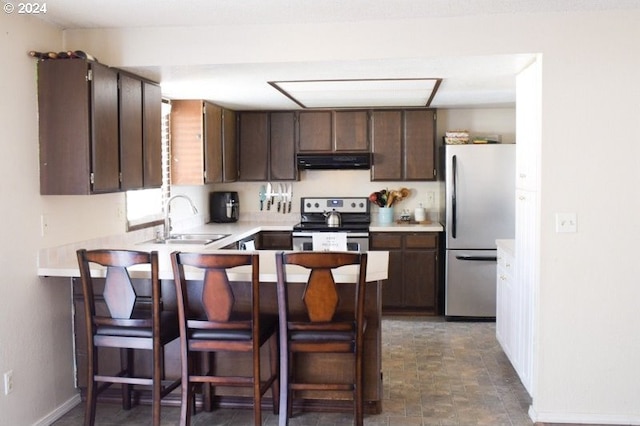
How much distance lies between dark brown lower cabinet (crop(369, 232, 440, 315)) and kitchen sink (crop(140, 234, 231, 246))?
173 cm

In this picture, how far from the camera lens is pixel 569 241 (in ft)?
11.8

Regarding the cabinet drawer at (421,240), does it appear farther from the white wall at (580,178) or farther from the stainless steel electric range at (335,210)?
the white wall at (580,178)

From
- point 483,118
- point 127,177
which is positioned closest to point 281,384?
point 127,177

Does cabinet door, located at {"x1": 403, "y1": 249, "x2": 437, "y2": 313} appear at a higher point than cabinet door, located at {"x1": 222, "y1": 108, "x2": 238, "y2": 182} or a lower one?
lower

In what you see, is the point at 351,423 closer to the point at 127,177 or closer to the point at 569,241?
the point at 569,241

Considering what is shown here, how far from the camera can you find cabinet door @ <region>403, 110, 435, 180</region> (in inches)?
256

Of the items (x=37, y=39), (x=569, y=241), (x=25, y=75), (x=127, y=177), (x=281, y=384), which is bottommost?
(x=281, y=384)

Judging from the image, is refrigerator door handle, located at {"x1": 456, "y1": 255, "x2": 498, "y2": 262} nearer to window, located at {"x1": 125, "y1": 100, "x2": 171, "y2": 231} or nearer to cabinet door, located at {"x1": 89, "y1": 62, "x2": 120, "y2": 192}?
window, located at {"x1": 125, "y1": 100, "x2": 171, "y2": 231}

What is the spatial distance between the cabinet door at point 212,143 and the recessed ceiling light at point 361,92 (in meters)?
0.78

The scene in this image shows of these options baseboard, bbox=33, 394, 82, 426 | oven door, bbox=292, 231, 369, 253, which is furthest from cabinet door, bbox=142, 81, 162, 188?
oven door, bbox=292, 231, 369, 253

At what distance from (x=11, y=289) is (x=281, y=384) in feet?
5.03

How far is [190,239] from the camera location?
5.32 m

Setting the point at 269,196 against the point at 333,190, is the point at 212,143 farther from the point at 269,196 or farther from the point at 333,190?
the point at 333,190

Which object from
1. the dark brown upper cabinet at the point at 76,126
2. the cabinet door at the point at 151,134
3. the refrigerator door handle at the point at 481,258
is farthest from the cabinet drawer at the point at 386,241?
the dark brown upper cabinet at the point at 76,126
